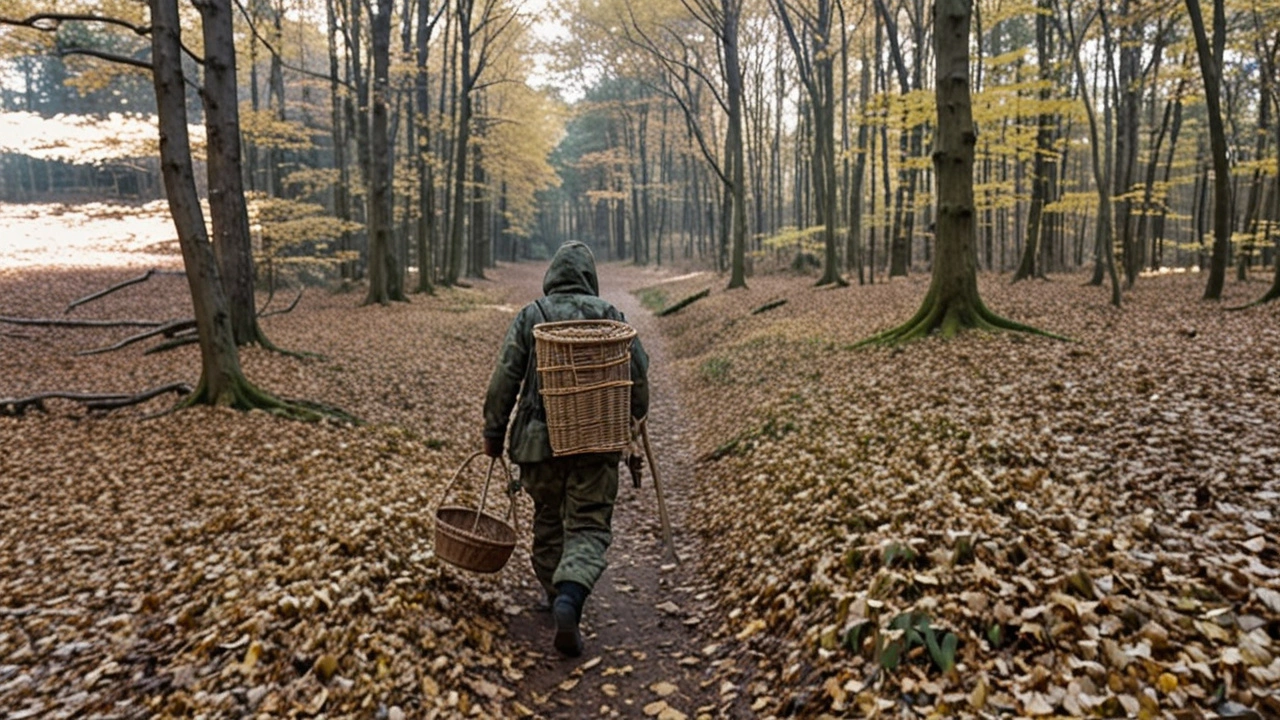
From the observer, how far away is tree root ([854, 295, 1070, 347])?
8.63 metres

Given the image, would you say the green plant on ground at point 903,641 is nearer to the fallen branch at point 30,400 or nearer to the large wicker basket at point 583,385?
the large wicker basket at point 583,385

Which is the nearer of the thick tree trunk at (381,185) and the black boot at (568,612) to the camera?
the black boot at (568,612)

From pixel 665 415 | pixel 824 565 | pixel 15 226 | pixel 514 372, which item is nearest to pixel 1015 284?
pixel 665 415

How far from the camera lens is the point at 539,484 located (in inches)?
166

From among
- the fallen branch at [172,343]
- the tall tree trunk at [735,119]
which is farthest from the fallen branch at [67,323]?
the tall tree trunk at [735,119]

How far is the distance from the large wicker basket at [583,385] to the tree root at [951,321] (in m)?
6.17

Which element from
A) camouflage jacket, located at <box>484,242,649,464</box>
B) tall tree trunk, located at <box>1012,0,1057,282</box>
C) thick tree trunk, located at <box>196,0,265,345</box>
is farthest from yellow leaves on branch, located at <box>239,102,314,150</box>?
tall tree trunk, located at <box>1012,0,1057,282</box>

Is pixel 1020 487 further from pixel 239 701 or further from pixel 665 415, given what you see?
pixel 665 415

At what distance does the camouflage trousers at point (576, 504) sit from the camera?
3975mm

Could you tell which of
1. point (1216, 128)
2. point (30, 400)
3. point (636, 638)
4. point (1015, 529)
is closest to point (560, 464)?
point (636, 638)

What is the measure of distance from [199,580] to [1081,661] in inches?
187

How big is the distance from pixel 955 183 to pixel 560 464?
7.13 meters

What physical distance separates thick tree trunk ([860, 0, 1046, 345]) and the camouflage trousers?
20.5 feet

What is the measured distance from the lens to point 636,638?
427 cm
